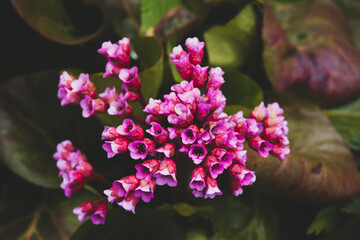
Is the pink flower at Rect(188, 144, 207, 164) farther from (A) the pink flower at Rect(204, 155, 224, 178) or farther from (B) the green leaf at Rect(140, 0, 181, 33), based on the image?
(B) the green leaf at Rect(140, 0, 181, 33)

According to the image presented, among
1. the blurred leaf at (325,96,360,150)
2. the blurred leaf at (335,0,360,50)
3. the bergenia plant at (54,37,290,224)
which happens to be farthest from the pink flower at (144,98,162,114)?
the blurred leaf at (335,0,360,50)

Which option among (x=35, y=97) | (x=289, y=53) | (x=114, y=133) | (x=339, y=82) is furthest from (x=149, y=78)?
(x=339, y=82)

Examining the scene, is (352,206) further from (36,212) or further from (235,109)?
(36,212)

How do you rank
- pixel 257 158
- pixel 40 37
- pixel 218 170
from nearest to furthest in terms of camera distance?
1. pixel 218 170
2. pixel 257 158
3. pixel 40 37

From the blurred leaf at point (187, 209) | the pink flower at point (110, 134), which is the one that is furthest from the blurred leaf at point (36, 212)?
the pink flower at point (110, 134)

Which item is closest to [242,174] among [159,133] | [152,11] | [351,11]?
[159,133]

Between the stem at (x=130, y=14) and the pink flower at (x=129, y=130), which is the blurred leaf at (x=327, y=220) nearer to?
the pink flower at (x=129, y=130)

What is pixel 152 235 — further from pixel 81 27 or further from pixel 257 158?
pixel 81 27
